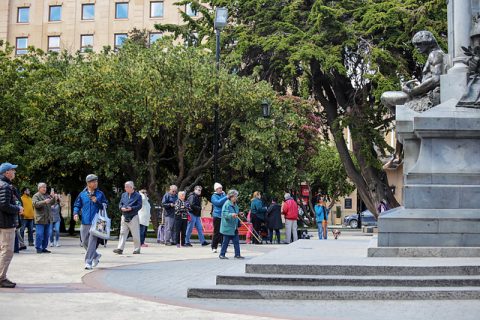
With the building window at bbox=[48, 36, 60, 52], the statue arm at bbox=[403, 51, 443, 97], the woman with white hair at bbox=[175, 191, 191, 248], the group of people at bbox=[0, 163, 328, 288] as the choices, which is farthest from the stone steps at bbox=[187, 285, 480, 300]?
the building window at bbox=[48, 36, 60, 52]

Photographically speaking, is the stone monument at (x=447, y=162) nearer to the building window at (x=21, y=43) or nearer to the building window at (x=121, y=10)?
the building window at (x=121, y=10)

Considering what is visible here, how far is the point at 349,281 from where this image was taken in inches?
395

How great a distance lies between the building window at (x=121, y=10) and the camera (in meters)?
68.3

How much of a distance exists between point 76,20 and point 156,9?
7.40 metres

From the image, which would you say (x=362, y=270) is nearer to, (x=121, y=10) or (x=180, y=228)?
(x=180, y=228)

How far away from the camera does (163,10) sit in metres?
67.3

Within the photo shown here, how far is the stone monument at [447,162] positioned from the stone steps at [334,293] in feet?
6.88

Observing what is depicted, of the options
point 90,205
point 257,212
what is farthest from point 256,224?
point 90,205

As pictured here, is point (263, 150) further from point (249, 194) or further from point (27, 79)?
point (27, 79)

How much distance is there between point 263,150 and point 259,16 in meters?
6.62

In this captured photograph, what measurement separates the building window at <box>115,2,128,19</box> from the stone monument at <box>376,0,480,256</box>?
187ft

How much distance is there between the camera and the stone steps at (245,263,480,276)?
10141mm

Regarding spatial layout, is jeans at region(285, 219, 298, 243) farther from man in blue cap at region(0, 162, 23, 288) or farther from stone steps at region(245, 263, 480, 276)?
man in blue cap at region(0, 162, 23, 288)

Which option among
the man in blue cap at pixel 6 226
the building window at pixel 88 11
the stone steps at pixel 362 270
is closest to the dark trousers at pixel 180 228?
the man in blue cap at pixel 6 226
